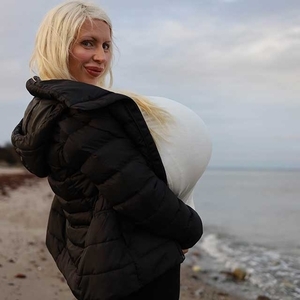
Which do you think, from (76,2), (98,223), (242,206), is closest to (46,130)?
(98,223)

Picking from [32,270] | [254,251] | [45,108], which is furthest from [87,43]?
[254,251]

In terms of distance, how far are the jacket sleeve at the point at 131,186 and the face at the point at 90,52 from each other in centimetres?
45

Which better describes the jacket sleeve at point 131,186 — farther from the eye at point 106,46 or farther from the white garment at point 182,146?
the eye at point 106,46

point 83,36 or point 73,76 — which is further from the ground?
point 83,36

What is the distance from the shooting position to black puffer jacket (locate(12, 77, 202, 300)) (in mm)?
1831

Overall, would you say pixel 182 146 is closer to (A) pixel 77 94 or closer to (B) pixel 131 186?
(B) pixel 131 186

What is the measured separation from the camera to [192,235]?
2.04m

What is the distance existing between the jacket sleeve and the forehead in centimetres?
52

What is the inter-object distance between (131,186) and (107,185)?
0.09 meters

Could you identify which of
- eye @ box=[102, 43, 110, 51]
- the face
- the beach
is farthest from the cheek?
the beach

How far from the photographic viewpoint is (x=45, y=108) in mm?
1931

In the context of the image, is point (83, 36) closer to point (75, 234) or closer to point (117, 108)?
point (117, 108)

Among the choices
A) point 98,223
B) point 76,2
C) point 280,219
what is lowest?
point 280,219

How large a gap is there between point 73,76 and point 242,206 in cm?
1899
